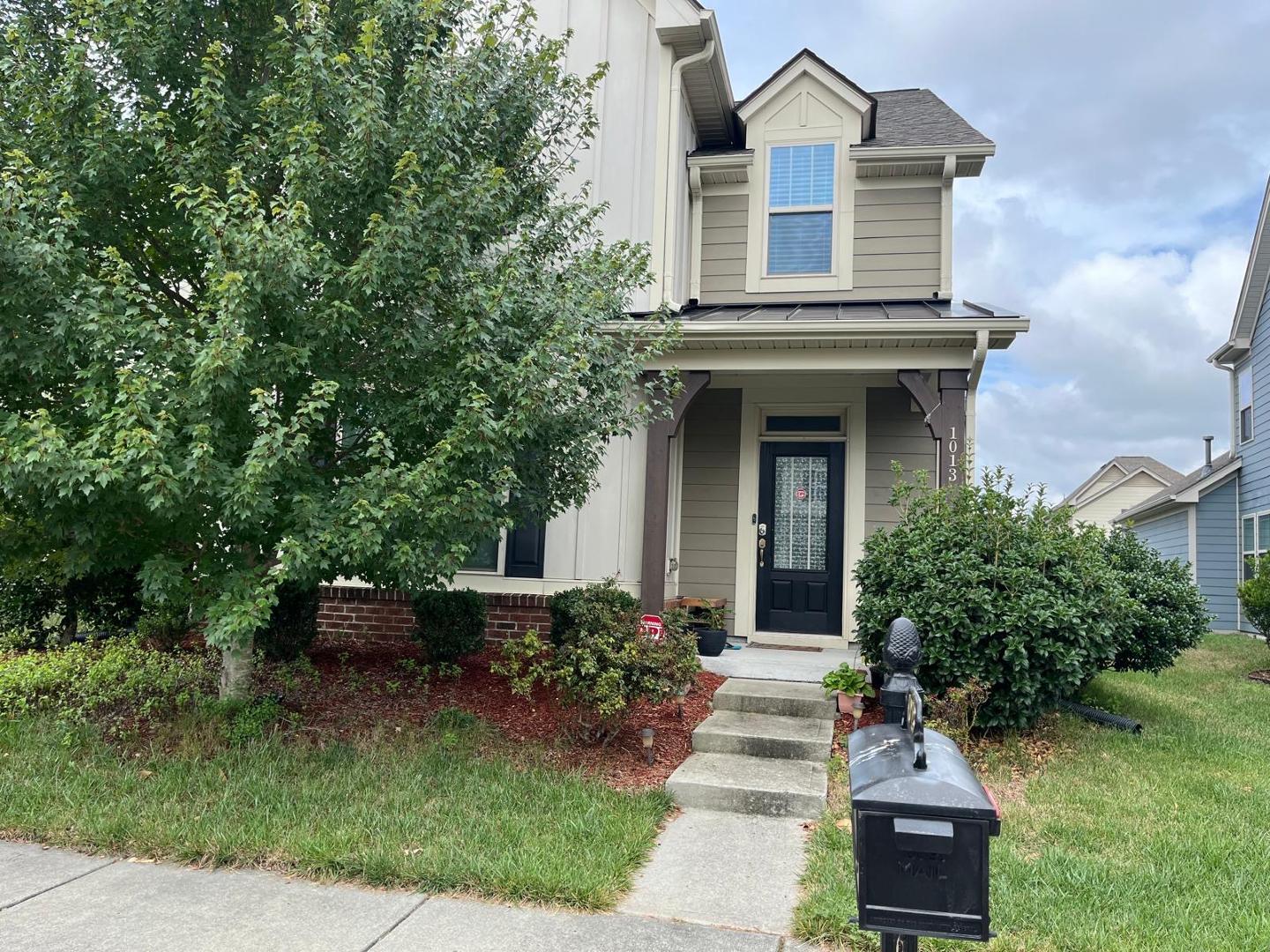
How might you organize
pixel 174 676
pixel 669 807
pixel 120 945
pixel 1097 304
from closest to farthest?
pixel 120 945 → pixel 669 807 → pixel 174 676 → pixel 1097 304

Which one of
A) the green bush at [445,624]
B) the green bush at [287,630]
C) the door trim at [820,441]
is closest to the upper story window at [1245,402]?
the door trim at [820,441]

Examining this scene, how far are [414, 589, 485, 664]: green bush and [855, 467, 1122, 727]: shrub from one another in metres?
3.18

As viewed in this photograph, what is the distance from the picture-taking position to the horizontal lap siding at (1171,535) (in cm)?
1633

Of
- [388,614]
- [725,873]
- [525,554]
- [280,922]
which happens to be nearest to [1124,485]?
[525,554]

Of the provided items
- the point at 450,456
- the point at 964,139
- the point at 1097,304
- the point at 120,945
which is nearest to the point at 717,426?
the point at 964,139

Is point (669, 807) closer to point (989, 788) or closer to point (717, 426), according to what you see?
point (989, 788)

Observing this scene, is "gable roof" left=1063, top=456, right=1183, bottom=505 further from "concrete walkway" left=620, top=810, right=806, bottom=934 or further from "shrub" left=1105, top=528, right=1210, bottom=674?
"concrete walkway" left=620, top=810, right=806, bottom=934

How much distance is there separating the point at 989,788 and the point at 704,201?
23.0 feet

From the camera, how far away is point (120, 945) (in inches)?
119

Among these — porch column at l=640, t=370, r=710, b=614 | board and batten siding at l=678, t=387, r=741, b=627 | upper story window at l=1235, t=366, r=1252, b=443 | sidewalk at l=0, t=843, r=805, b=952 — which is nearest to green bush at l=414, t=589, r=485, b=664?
porch column at l=640, t=370, r=710, b=614

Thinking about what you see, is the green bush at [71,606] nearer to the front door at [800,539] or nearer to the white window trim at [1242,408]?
the front door at [800,539]

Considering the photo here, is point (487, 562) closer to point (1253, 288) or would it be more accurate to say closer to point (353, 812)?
point (353, 812)

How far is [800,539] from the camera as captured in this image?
9.01 meters

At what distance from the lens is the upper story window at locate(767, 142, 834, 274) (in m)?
9.32
